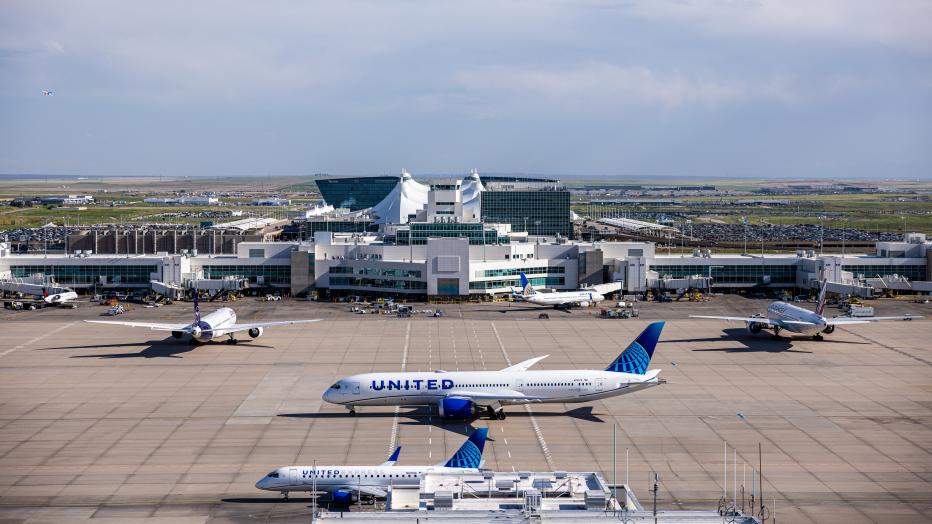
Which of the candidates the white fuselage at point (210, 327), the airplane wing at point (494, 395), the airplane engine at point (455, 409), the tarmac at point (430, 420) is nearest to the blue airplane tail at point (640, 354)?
the tarmac at point (430, 420)

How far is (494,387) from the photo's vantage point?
237ft

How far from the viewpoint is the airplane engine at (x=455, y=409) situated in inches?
2813

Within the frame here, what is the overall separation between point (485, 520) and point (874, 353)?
71726 millimetres

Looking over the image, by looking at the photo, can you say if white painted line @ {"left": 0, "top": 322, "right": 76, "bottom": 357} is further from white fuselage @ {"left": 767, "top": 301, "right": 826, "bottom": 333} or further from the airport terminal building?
white fuselage @ {"left": 767, "top": 301, "right": 826, "bottom": 333}

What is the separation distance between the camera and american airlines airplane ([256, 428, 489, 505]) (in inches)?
2062

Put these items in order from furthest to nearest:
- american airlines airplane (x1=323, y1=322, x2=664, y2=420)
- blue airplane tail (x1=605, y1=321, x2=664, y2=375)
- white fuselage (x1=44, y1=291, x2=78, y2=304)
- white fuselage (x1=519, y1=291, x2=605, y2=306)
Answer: white fuselage (x1=44, y1=291, x2=78, y2=304) < white fuselage (x1=519, y1=291, x2=605, y2=306) < blue airplane tail (x1=605, y1=321, x2=664, y2=375) < american airlines airplane (x1=323, y1=322, x2=664, y2=420)

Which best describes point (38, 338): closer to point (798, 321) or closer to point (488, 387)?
point (488, 387)

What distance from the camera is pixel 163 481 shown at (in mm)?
58375

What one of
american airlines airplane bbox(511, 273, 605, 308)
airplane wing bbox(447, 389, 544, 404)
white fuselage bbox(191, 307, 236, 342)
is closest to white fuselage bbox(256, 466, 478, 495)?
airplane wing bbox(447, 389, 544, 404)

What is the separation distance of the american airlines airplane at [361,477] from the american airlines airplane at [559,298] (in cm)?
8031

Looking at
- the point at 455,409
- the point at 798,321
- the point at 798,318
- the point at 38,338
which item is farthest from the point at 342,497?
the point at 38,338

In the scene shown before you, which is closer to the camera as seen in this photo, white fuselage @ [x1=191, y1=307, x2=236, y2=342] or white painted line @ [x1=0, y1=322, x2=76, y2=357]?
white painted line @ [x1=0, y1=322, x2=76, y2=357]

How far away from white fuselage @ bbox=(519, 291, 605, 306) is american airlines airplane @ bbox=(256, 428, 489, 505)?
80230 millimetres

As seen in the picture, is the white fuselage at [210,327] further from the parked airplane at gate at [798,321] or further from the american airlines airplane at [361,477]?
the parked airplane at gate at [798,321]
